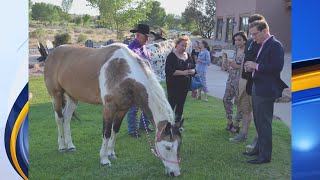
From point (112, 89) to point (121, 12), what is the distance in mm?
1298

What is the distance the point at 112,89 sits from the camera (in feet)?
11.6

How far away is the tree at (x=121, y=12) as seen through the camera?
2.34m

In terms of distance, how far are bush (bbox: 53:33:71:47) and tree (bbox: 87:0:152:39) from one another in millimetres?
264

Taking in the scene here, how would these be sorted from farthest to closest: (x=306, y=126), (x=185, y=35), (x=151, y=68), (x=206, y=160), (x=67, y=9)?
(x=151, y=68) < (x=206, y=160) < (x=185, y=35) < (x=67, y=9) < (x=306, y=126)

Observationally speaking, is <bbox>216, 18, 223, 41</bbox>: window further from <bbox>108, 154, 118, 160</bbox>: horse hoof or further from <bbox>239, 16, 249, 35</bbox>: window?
<bbox>108, 154, 118, 160</bbox>: horse hoof

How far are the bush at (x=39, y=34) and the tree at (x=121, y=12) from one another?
0.34 meters

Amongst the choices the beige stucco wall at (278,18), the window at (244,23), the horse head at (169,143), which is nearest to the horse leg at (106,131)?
the horse head at (169,143)

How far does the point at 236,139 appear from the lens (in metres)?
2.78

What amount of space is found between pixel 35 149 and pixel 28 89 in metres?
0.46

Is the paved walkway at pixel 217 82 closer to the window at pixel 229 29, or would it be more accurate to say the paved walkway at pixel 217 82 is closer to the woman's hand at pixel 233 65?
the woman's hand at pixel 233 65

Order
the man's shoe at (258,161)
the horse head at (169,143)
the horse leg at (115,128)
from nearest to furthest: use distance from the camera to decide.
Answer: the man's shoe at (258,161), the horse head at (169,143), the horse leg at (115,128)

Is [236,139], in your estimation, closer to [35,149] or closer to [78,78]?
[35,149]

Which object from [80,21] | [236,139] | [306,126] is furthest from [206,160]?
[80,21]

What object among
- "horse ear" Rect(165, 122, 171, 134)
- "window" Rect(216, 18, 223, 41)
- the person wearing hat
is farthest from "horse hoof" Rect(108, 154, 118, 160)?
"window" Rect(216, 18, 223, 41)
